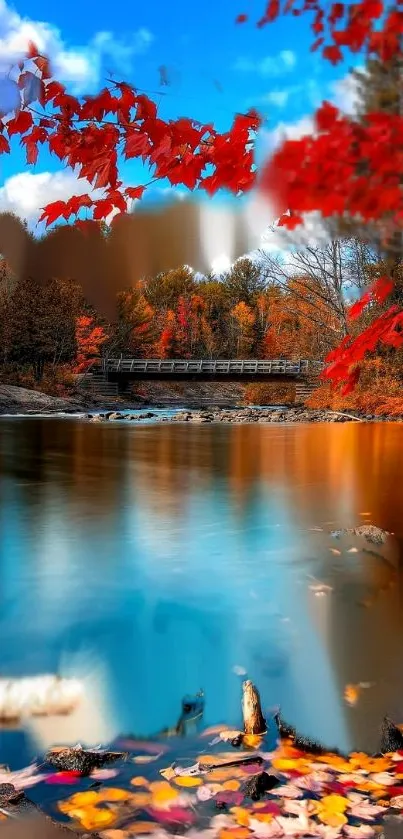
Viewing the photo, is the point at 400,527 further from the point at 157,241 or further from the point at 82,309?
the point at 157,241

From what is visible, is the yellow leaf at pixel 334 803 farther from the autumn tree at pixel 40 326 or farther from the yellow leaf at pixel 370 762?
the autumn tree at pixel 40 326

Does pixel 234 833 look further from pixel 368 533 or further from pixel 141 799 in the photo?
pixel 368 533

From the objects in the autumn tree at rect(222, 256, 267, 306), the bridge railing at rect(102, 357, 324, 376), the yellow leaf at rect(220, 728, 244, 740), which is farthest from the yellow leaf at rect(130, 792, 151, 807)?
the autumn tree at rect(222, 256, 267, 306)

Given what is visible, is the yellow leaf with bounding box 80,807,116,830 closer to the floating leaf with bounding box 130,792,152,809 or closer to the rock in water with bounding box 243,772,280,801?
the floating leaf with bounding box 130,792,152,809

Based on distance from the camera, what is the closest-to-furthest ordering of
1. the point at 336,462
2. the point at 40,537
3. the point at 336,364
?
1. the point at 336,364
2. the point at 40,537
3. the point at 336,462

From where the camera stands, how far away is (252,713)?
2834 millimetres

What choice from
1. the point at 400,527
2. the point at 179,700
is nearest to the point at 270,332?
the point at 400,527

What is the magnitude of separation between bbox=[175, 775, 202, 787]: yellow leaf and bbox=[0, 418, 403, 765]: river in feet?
1.33

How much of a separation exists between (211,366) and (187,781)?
4253 centimetres

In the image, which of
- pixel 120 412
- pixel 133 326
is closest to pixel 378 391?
pixel 120 412

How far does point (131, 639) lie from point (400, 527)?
3.70 meters

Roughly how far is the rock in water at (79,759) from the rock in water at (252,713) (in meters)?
0.55

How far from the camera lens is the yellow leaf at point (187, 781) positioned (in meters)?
2.39

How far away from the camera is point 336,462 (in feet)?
40.5
